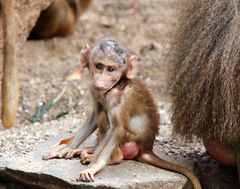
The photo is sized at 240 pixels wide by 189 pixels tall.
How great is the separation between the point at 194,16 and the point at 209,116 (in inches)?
21.5

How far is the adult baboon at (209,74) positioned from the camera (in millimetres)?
3848

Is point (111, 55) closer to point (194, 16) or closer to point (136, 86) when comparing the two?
point (136, 86)

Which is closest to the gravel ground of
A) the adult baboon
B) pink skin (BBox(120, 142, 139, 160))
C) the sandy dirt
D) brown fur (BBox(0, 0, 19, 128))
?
the sandy dirt

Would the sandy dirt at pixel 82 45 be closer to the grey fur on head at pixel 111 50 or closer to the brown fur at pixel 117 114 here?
the brown fur at pixel 117 114

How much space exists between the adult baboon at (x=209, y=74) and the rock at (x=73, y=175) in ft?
0.90

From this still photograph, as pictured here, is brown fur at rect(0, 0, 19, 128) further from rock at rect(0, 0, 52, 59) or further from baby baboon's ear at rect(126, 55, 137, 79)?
baby baboon's ear at rect(126, 55, 137, 79)

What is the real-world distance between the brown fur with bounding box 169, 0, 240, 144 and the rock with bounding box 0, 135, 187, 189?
277 mm

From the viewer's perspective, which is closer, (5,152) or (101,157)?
(101,157)

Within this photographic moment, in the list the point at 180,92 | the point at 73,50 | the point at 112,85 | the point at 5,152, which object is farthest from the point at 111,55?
the point at 73,50

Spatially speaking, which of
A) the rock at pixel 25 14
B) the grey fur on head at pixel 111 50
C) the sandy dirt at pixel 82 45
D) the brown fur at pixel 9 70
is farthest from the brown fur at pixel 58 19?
the grey fur on head at pixel 111 50

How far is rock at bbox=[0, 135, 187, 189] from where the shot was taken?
3.94 meters

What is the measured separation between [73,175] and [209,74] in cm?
87

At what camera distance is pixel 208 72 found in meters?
3.90

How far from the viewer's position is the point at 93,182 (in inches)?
153
